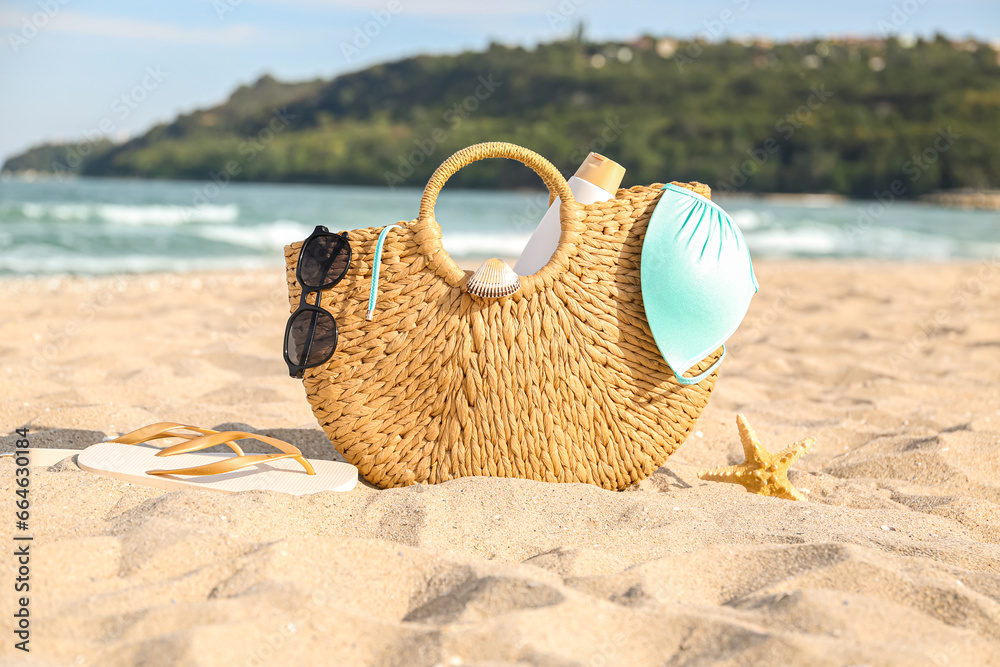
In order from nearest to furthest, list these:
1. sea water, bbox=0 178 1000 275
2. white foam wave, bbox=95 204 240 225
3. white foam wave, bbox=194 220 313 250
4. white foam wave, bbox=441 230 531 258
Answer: sea water, bbox=0 178 1000 275 → white foam wave, bbox=194 220 313 250 → white foam wave, bbox=441 230 531 258 → white foam wave, bbox=95 204 240 225

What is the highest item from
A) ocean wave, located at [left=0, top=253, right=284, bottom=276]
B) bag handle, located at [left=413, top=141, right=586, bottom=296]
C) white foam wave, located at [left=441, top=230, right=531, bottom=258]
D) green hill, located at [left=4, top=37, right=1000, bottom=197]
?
green hill, located at [left=4, top=37, right=1000, bottom=197]

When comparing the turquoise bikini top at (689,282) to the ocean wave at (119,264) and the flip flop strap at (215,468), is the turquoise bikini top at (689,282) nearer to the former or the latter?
the flip flop strap at (215,468)

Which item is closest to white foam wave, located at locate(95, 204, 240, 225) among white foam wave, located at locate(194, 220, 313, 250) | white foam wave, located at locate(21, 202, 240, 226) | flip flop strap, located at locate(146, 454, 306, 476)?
white foam wave, located at locate(21, 202, 240, 226)

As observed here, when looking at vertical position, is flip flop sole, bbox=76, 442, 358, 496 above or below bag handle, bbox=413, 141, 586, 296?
below

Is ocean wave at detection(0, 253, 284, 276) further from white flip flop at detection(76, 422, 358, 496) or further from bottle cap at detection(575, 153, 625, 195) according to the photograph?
bottle cap at detection(575, 153, 625, 195)

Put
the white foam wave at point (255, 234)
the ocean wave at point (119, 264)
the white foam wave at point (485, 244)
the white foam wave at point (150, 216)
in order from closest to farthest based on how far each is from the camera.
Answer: the ocean wave at point (119, 264) → the white foam wave at point (255, 234) → the white foam wave at point (485, 244) → the white foam wave at point (150, 216)

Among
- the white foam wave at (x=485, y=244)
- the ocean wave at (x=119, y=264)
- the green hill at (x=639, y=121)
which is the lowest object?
the ocean wave at (x=119, y=264)

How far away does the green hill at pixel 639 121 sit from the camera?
32.2 m

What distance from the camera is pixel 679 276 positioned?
1.86 m

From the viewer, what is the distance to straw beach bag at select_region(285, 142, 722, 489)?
1830mm

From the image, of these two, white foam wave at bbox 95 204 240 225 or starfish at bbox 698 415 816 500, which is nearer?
starfish at bbox 698 415 816 500

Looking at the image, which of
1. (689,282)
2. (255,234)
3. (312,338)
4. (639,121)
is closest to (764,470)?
(689,282)

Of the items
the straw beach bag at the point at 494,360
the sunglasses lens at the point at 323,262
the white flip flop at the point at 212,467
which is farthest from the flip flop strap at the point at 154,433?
the sunglasses lens at the point at 323,262

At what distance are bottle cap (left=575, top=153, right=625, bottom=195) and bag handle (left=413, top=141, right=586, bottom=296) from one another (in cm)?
23
